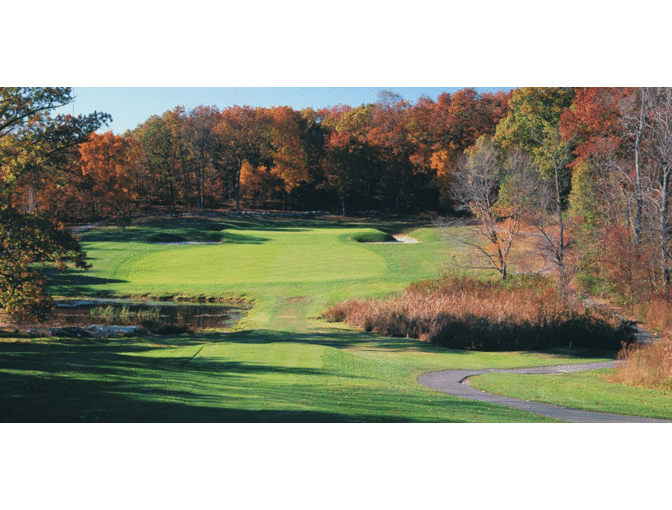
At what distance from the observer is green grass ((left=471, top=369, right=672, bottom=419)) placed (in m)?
11.4

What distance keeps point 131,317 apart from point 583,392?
18.2 meters

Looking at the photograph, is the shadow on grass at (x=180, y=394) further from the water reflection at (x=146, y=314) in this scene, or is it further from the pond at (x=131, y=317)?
the water reflection at (x=146, y=314)

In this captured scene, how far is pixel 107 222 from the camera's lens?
48.1 meters

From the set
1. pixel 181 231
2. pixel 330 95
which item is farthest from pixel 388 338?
pixel 181 231

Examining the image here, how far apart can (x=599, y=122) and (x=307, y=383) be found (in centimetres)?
3351

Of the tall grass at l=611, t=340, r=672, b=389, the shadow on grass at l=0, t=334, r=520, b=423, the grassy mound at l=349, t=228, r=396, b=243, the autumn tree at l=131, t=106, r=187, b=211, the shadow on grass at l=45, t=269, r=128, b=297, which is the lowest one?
the tall grass at l=611, t=340, r=672, b=389

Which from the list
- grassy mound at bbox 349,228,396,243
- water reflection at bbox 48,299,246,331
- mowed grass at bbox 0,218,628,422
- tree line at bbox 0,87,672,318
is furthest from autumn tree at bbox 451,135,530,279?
water reflection at bbox 48,299,246,331

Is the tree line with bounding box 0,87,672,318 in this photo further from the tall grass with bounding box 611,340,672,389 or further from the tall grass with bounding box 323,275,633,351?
A: the tall grass with bounding box 611,340,672,389

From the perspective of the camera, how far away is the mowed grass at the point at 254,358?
875 centimetres

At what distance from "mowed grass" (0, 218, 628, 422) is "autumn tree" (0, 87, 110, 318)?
57.5 inches

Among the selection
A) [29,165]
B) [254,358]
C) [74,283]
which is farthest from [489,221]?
[29,165]

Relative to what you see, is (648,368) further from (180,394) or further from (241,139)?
(241,139)

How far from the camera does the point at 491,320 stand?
21.3 m
